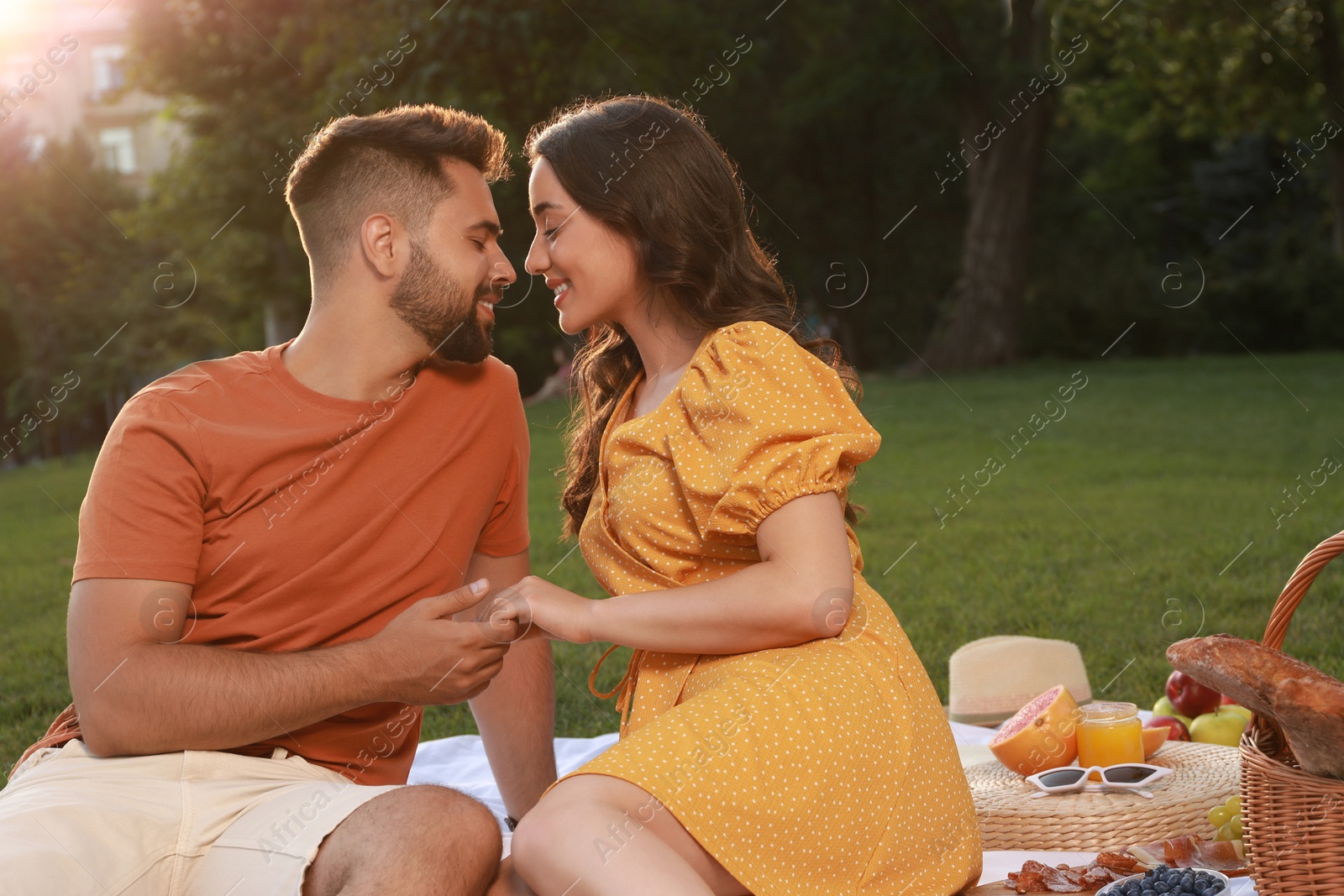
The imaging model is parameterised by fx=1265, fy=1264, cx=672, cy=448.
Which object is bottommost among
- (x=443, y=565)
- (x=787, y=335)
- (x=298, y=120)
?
(x=443, y=565)

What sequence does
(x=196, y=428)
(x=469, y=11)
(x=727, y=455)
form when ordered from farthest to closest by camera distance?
(x=469, y=11) < (x=196, y=428) < (x=727, y=455)

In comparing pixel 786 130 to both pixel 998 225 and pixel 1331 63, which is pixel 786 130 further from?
pixel 1331 63

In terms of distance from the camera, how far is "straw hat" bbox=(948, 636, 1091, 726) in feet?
15.4

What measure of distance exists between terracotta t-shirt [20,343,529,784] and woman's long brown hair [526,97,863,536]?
0.76m

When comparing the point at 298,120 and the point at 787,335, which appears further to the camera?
the point at 298,120

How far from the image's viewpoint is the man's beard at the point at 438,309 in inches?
133

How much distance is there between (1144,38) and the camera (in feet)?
71.1

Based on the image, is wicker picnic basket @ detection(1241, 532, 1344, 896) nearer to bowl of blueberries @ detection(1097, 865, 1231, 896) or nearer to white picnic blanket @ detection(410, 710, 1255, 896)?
bowl of blueberries @ detection(1097, 865, 1231, 896)

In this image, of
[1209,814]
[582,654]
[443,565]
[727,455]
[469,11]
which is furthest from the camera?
[469,11]

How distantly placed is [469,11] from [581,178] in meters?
13.0

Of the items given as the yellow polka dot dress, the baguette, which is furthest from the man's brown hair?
the baguette

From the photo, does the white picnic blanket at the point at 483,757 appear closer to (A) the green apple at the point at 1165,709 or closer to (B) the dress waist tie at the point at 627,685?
(A) the green apple at the point at 1165,709

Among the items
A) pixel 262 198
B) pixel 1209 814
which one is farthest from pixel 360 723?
pixel 262 198

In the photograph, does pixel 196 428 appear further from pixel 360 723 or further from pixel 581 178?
pixel 581 178
